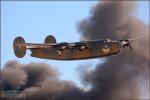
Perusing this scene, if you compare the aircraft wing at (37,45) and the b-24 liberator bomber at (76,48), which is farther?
the aircraft wing at (37,45)

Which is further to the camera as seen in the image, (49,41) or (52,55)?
(49,41)

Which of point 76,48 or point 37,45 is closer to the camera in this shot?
point 76,48

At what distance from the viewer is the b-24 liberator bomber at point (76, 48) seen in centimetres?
7425

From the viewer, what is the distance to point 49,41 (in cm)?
8331

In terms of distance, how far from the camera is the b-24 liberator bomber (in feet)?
244

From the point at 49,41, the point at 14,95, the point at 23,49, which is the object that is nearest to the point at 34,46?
the point at 23,49

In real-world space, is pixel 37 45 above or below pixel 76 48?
above

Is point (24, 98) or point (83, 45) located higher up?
point (83, 45)

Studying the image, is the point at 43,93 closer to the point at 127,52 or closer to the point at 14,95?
the point at 14,95

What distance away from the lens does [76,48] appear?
76.3m

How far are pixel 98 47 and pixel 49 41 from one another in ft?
37.6

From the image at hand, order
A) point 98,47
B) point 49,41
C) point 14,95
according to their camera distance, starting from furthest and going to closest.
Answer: point 14,95
point 49,41
point 98,47

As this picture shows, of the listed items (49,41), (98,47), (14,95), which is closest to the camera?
(98,47)

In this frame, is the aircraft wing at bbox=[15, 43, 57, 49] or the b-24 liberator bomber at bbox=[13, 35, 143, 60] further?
the aircraft wing at bbox=[15, 43, 57, 49]
